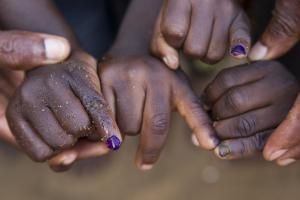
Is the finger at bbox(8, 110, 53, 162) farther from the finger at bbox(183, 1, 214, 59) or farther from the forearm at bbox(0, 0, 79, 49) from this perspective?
the finger at bbox(183, 1, 214, 59)

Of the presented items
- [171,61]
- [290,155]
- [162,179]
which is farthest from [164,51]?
[162,179]

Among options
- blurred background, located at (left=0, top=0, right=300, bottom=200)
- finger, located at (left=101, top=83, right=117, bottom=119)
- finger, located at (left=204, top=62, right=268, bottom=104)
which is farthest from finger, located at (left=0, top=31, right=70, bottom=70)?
blurred background, located at (left=0, top=0, right=300, bottom=200)

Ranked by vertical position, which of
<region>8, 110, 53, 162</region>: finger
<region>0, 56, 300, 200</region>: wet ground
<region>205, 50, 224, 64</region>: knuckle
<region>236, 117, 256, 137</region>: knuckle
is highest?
<region>205, 50, 224, 64</region>: knuckle

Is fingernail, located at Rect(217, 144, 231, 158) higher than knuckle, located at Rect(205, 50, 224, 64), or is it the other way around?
knuckle, located at Rect(205, 50, 224, 64)

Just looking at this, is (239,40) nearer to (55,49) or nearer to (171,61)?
(171,61)

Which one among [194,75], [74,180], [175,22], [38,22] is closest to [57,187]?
[74,180]

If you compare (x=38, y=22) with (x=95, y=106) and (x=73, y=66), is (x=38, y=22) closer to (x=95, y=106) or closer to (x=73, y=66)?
(x=73, y=66)

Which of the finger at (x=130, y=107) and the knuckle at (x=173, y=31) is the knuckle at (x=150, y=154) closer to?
the finger at (x=130, y=107)
